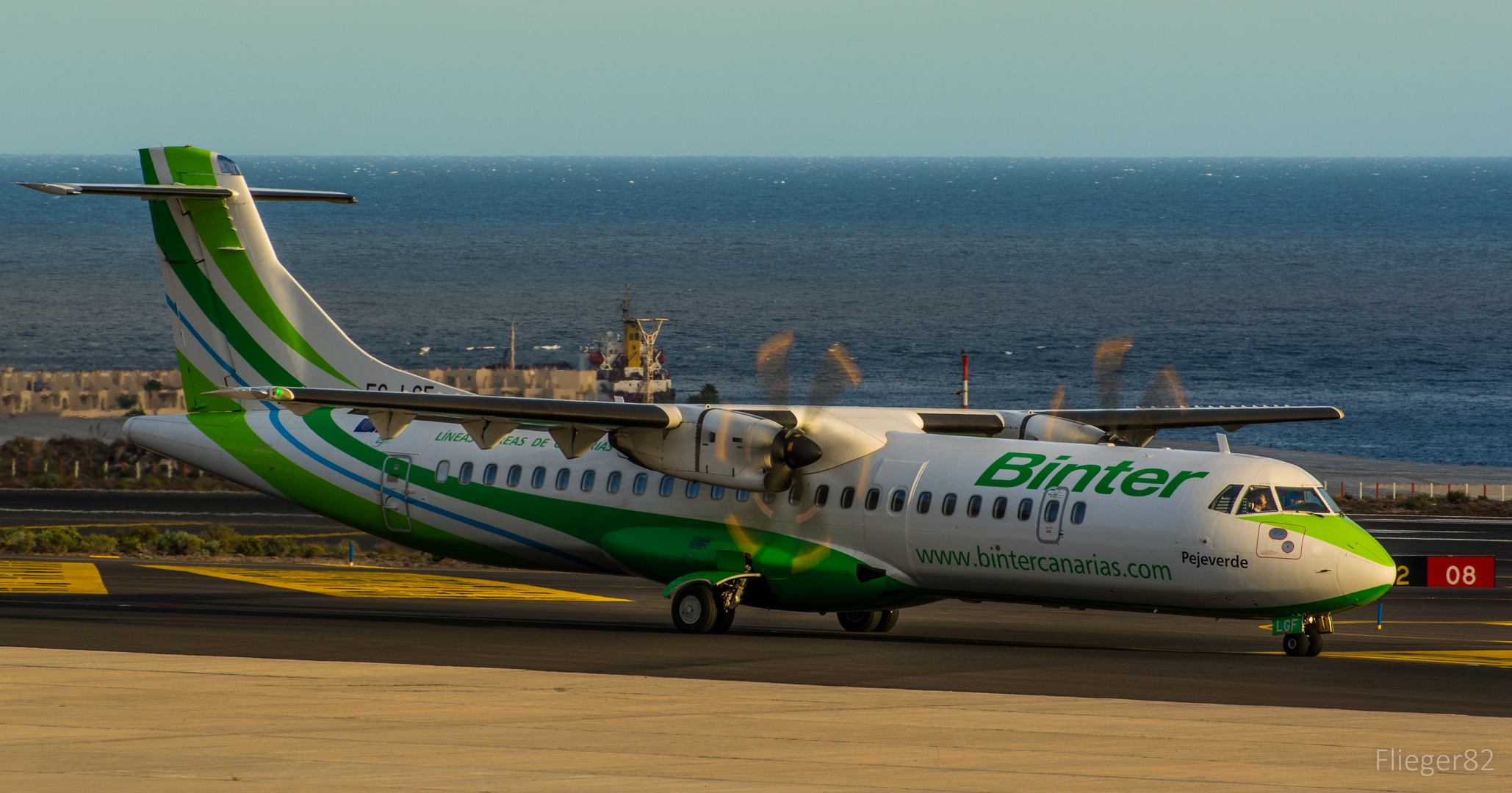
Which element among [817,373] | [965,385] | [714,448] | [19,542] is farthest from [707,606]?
[19,542]

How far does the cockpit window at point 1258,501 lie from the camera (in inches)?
764

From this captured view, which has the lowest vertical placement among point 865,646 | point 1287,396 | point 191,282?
point 1287,396

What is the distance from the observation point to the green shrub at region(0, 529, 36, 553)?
35.3 meters

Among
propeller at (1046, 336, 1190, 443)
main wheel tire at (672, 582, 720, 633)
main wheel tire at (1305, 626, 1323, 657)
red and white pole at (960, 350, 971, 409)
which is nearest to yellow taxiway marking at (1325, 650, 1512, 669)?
main wheel tire at (1305, 626, 1323, 657)

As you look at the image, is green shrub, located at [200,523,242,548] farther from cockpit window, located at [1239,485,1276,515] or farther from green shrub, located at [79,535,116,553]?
cockpit window, located at [1239,485,1276,515]

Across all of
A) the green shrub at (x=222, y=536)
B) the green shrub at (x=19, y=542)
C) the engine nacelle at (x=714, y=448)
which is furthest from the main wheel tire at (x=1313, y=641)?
the green shrub at (x=19, y=542)

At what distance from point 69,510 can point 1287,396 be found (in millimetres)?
72441

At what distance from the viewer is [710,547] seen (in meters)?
23.1

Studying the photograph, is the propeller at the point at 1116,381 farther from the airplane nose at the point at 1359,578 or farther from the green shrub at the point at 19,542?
the green shrub at the point at 19,542

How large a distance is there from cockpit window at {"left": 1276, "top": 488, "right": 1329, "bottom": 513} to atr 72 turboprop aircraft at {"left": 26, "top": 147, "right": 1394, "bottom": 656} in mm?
51

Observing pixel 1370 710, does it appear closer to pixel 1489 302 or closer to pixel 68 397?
pixel 68 397

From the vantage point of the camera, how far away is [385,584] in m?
30.7

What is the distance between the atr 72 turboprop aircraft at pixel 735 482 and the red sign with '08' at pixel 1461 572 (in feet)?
6.50

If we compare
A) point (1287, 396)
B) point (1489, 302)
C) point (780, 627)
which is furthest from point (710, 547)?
point (1489, 302)
